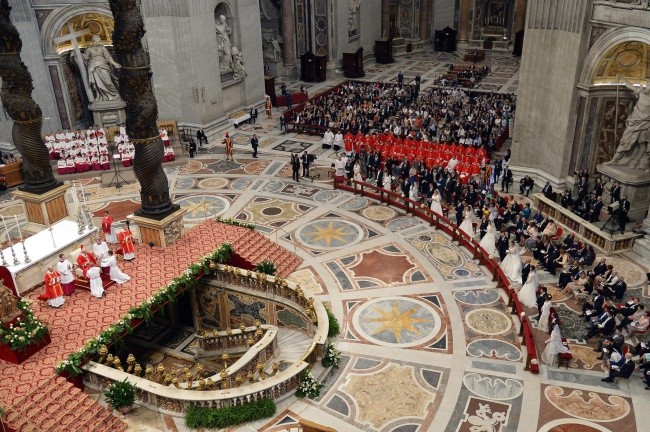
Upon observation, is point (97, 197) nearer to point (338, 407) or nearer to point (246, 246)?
point (246, 246)

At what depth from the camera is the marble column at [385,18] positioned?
47.0m

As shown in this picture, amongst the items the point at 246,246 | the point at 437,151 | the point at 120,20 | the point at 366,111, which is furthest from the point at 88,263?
the point at 366,111

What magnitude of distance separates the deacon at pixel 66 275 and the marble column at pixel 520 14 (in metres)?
41.9

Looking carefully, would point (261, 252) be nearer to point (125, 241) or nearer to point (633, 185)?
point (125, 241)

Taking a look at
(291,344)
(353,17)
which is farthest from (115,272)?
(353,17)

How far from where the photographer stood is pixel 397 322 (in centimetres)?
1538

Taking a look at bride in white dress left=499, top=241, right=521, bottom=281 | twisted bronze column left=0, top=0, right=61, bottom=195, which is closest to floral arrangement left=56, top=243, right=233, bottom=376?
twisted bronze column left=0, top=0, right=61, bottom=195

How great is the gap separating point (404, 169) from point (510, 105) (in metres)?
12.8

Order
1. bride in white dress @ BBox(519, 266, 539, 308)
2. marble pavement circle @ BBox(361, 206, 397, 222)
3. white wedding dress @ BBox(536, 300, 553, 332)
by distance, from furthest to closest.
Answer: marble pavement circle @ BBox(361, 206, 397, 222), bride in white dress @ BBox(519, 266, 539, 308), white wedding dress @ BBox(536, 300, 553, 332)

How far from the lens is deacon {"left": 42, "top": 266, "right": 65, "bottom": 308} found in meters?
14.0

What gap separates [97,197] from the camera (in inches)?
929

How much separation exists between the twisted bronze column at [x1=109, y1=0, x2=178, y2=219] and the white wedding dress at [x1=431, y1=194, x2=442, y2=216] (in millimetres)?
9515

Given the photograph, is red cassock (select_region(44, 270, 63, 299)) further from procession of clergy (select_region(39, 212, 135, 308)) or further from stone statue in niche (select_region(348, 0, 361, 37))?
stone statue in niche (select_region(348, 0, 361, 37))

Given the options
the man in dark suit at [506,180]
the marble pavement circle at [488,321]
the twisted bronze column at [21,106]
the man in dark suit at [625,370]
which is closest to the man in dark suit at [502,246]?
the marble pavement circle at [488,321]
